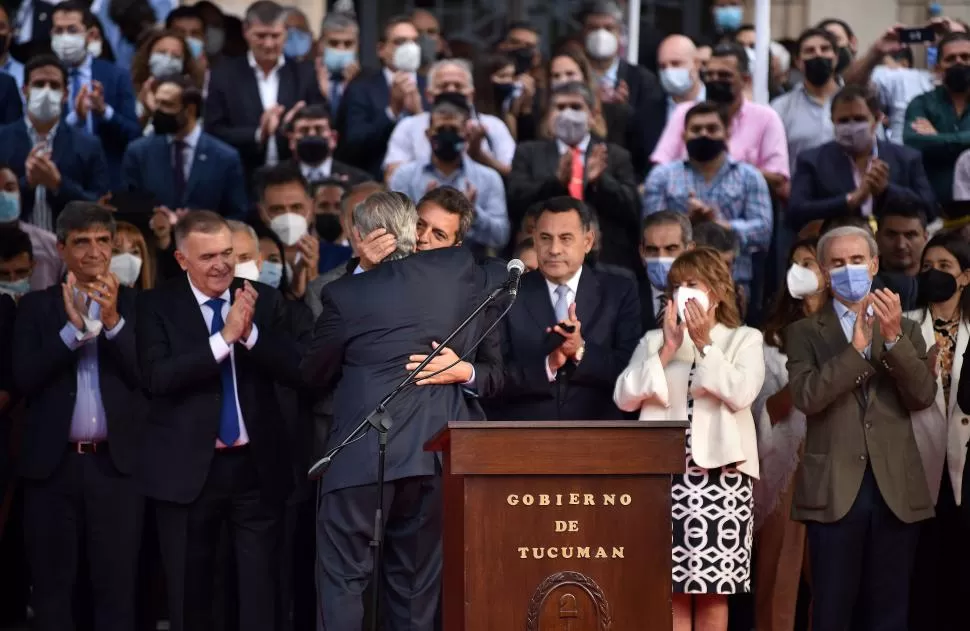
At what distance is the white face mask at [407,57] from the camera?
11844 mm

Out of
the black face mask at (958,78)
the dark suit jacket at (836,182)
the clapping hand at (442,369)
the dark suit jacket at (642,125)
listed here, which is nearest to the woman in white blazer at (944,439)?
the dark suit jacket at (836,182)

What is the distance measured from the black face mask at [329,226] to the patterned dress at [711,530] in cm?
321

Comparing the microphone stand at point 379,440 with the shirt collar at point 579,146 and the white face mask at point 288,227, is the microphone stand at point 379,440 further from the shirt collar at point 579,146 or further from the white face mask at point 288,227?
the shirt collar at point 579,146

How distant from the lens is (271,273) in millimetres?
9250

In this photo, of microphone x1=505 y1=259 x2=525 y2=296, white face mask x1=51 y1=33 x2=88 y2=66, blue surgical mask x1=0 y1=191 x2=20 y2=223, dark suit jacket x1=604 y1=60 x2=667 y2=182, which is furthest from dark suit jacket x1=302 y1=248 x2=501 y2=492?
white face mask x1=51 y1=33 x2=88 y2=66

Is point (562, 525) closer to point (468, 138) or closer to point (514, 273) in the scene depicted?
point (514, 273)

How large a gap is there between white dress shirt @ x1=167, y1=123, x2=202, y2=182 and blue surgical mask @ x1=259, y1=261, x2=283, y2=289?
167 centimetres

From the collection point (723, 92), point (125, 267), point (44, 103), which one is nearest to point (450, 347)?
point (125, 267)

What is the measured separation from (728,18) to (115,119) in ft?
15.1

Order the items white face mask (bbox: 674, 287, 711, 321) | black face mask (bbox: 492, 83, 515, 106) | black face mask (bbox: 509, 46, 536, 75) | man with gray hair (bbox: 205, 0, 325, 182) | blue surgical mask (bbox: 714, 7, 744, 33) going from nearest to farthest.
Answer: white face mask (bbox: 674, 287, 711, 321)
man with gray hair (bbox: 205, 0, 325, 182)
black face mask (bbox: 492, 83, 515, 106)
black face mask (bbox: 509, 46, 536, 75)
blue surgical mask (bbox: 714, 7, 744, 33)

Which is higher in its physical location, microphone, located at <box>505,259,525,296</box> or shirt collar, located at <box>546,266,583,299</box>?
microphone, located at <box>505,259,525,296</box>

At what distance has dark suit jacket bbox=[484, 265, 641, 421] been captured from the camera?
7.81 meters

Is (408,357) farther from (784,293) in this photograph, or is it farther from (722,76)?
(722,76)

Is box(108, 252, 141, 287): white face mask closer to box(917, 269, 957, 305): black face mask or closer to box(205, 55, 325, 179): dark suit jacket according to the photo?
box(205, 55, 325, 179): dark suit jacket
